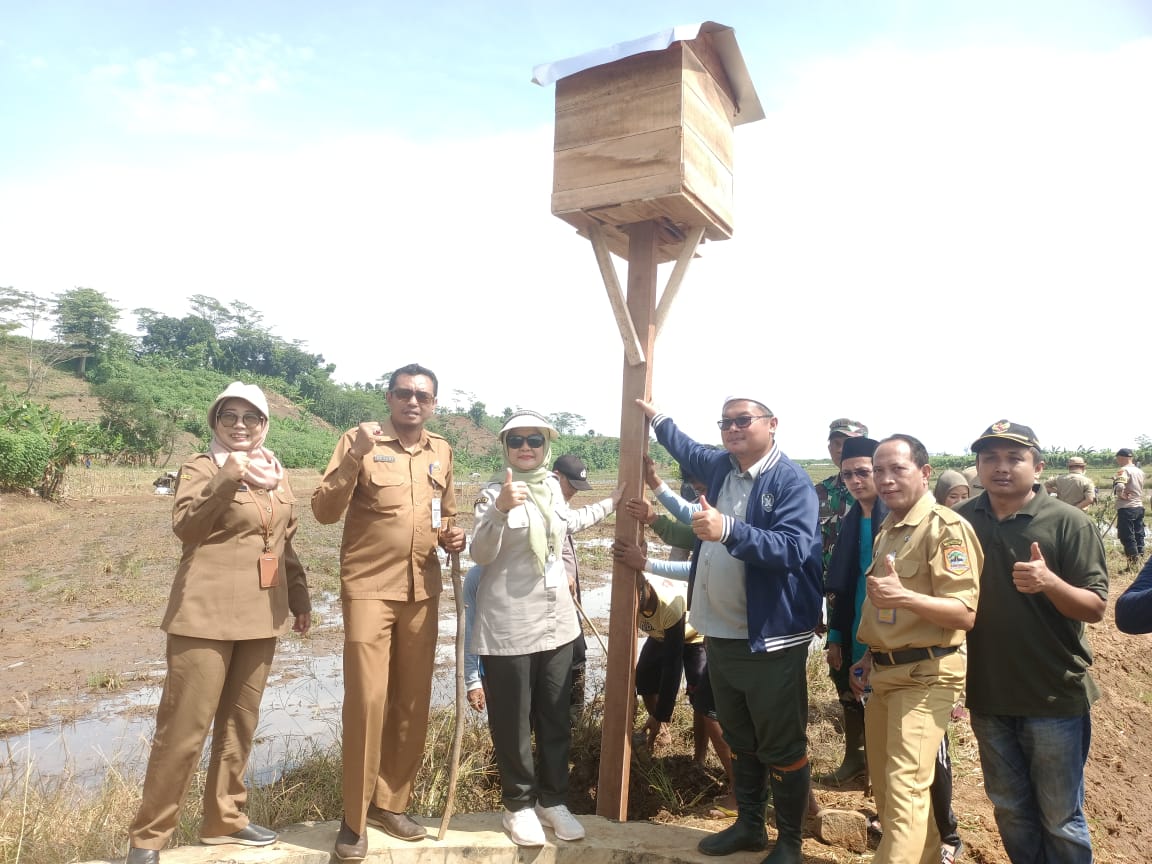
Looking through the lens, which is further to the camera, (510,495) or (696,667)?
(696,667)

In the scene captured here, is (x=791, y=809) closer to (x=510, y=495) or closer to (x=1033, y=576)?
(x=1033, y=576)

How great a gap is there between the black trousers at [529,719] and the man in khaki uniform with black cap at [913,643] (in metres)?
1.35

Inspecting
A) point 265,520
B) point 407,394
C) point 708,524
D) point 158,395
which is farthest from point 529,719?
point 158,395

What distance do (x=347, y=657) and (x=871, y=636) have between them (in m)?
2.18

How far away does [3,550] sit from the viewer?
48.7 ft

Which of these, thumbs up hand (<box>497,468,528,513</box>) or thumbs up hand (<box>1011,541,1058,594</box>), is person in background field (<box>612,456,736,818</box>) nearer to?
thumbs up hand (<box>497,468,528,513</box>)

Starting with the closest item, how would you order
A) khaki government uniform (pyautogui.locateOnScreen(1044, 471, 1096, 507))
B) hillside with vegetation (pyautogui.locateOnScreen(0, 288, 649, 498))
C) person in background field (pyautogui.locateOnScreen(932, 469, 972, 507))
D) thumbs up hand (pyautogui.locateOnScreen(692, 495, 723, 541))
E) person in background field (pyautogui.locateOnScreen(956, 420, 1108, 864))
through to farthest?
person in background field (pyautogui.locateOnScreen(956, 420, 1108, 864)) → thumbs up hand (pyautogui.locateOnScreen(692, 495, 723, 541)) → person in background field (pyautogui.locateOnScreen(932, 469, 972, 507)) → khaki government uniform (pyautogui.locateOnScreen(1044, 471, 1096, 507)) → hillside with vegetation (pyautogui.locateOnScreen(0, 288, 649, 498))

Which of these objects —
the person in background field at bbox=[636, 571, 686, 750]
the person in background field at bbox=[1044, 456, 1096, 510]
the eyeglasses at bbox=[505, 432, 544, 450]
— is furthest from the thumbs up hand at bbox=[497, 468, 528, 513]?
the person in background field at bbox=[1044, 456, 1096, 510]

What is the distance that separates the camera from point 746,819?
3408mm

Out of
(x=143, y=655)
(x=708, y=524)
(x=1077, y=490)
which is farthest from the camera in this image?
(x=1077, y=490)

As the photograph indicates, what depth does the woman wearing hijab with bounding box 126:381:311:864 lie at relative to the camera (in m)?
3.09

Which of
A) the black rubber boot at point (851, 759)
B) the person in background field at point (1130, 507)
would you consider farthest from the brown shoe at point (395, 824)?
the person in background field at point (1130, 507)

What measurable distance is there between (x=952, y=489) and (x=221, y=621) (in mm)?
4439

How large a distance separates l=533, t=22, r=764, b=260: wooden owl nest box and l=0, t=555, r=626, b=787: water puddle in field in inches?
154
